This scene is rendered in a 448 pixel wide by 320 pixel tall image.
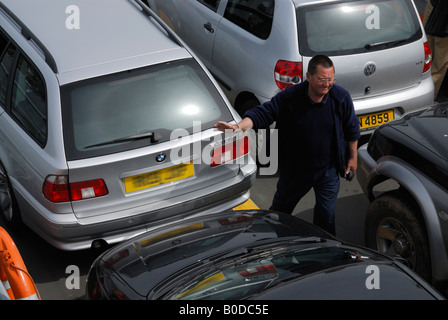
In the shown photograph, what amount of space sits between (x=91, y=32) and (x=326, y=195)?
86.3 inches

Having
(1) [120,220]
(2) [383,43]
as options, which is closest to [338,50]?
(2) [383,43]

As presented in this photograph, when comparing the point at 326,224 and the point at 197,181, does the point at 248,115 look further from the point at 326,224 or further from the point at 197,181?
the point at 326,224

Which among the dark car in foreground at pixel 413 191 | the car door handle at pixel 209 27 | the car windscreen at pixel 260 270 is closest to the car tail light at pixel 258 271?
the car windscreen at pixel 260 270

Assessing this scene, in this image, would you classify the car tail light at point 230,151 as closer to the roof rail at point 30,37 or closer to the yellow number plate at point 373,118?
the roof rail at point 30,37

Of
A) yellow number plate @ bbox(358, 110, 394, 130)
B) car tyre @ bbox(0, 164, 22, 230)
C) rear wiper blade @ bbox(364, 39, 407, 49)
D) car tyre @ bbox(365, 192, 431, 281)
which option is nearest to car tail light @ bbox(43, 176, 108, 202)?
car tyre @ bbox(0, 164, 22, 230)

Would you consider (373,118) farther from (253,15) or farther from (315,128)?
(315,128)

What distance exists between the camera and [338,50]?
6.34 meters

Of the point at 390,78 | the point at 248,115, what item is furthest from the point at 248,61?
the point at 248,115

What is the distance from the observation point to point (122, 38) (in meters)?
5.37

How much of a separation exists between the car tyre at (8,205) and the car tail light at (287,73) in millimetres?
2558

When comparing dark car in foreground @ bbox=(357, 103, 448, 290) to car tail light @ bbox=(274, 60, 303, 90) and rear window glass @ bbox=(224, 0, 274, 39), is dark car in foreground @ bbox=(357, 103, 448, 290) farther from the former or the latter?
rear window glass @ bbox=(224, 0, 274, 39)

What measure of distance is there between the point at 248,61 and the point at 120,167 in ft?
7.99

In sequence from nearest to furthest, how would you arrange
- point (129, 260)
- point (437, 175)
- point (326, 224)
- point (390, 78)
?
point (129, 260), point (437, 175), point (326, 224), point (390, 78)

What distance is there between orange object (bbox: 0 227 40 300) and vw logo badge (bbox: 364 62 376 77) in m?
3.94
